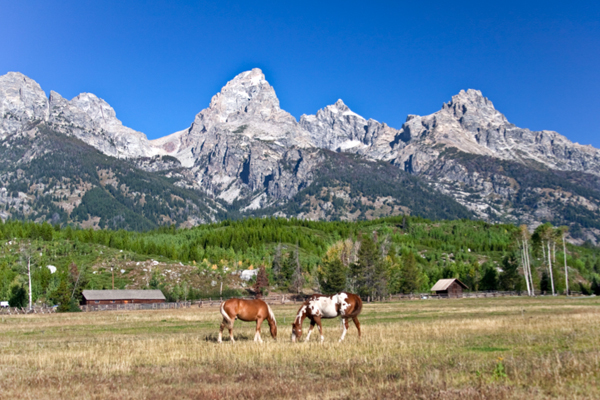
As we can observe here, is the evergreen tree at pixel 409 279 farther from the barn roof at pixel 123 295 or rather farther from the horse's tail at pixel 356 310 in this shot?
the horse's tail at pixel 356 310

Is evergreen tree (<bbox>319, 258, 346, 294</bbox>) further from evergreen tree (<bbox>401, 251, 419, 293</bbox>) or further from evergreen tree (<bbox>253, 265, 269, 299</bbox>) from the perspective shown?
evergreen tree (<bbox>401, 251, 419, 293</bbox>)

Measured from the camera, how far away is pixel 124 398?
41.2 feet

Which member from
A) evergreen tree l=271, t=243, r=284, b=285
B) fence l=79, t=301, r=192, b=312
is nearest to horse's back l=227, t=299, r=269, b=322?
fence l=79, t=301, r=192, b=312

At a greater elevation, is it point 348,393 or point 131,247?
point 131,247

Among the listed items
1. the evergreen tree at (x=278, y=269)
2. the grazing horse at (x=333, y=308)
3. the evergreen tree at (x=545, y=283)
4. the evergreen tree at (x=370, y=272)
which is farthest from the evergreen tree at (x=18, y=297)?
the evergreen tree at (x=545, y=283)

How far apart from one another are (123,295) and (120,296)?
83cm

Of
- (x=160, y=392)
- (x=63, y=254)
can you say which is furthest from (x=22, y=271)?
(x=160, y=392)

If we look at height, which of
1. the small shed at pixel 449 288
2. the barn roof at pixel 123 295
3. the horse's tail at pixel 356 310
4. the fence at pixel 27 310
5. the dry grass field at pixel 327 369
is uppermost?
the horse's tail at pixel 356 310

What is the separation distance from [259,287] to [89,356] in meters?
97.2

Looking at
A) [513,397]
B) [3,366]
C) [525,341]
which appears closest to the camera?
[513,397]

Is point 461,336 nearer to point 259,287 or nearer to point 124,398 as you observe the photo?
point 124,398

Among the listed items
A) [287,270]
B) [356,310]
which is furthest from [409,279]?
[356,310]

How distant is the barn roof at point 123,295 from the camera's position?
98125 mm

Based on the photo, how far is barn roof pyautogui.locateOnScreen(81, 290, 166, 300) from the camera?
98.1 m
